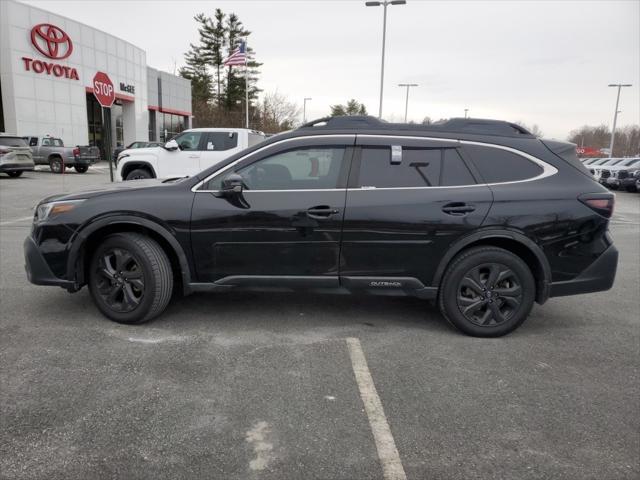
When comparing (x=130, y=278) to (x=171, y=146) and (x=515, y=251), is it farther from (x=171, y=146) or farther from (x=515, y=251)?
(x=171, y=146)

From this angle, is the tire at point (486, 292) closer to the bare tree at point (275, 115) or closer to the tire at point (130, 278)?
the tire at point (130, 278)

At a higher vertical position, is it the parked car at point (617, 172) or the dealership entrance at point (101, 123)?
the dealership entrance at point (101, 123)

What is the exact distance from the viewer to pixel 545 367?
354cm

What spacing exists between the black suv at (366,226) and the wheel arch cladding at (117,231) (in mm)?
12

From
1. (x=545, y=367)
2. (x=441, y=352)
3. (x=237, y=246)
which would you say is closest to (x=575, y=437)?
(x=545, y=367)

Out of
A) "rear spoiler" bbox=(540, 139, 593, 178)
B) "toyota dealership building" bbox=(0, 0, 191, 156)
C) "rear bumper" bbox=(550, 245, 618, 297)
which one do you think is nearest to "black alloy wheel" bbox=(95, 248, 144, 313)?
"rear bumper" bbox=(550, 245, 618, 297)

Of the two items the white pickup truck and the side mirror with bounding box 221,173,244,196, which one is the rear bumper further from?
the white pickup truck

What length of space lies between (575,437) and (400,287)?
5.49 ft

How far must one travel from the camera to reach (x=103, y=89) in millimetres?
11719

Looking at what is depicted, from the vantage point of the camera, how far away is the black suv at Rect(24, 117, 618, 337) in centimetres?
388

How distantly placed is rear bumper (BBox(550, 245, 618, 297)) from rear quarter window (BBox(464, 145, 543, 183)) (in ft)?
2.93

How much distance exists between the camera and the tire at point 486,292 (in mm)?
3932

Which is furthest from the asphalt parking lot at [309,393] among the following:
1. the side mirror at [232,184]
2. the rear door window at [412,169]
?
the rear door window at [412,169]

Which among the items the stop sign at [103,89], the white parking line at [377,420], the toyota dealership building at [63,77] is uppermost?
the toyota dealership building at [63,77]
